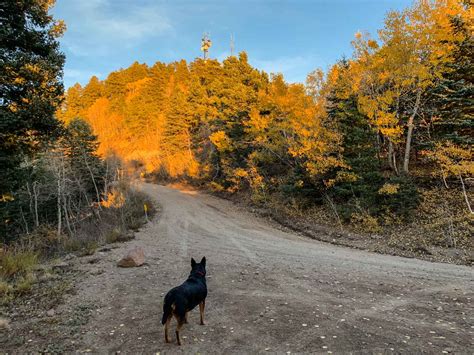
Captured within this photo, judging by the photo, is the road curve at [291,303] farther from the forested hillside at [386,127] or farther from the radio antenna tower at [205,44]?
the radio antenna tower at [205,44]

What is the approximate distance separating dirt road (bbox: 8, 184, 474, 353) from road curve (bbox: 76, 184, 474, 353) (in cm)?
3

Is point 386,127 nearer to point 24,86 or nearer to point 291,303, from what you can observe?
point 291,303

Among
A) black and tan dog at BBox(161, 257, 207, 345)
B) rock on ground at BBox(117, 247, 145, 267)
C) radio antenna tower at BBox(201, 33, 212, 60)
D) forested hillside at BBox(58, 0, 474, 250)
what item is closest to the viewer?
A: black and tan dog at BBox(161, 257, 207, 345)

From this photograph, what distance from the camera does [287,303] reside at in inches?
285

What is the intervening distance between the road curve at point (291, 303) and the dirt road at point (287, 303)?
3 cm

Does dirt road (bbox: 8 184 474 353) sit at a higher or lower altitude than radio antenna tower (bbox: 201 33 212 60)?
lower

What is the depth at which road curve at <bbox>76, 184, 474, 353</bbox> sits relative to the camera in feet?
17.9

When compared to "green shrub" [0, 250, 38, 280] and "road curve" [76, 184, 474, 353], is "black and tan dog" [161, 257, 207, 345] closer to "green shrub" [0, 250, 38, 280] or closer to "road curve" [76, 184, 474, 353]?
"road curve" [76, 184, 474, 353]

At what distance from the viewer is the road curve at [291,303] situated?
17.9 ft

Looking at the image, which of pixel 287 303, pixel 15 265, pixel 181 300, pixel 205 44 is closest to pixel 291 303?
pixel 287 303

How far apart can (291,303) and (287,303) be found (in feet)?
0.31

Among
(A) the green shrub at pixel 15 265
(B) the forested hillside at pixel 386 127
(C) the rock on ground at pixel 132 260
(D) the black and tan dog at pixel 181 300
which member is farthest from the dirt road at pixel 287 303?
(B) the forested hillside at pixel 386 127

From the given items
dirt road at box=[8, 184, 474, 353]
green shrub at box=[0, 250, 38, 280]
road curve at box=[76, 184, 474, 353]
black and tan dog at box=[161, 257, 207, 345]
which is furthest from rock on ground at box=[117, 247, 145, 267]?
black and tan dog at box=[161, 257, 207, 345]

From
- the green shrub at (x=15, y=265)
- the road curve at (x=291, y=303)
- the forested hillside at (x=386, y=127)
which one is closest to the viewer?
the road curve at (x=291, y=303)
